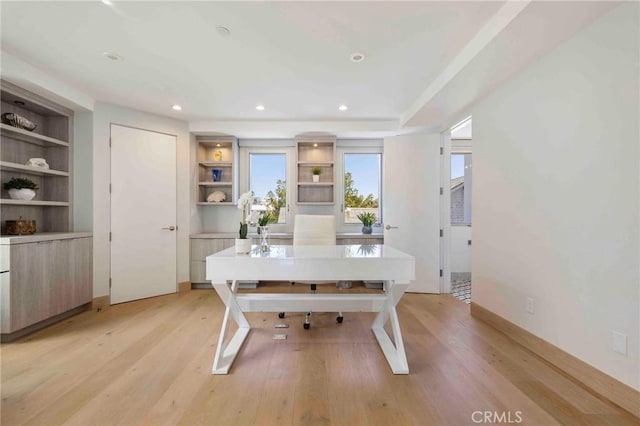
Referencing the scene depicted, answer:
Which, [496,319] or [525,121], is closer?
[525,121]

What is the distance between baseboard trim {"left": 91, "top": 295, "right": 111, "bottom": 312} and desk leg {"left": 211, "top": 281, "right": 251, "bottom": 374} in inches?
78.5

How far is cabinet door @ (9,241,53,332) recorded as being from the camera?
2303mm

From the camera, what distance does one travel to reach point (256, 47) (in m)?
2.12

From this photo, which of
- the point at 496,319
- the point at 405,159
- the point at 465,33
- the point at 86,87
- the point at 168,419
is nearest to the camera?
the point at 168,419

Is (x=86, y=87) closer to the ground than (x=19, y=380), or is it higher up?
higher up

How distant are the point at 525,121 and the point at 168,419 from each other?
340 centimetres

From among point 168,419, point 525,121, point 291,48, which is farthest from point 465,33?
point 168,419

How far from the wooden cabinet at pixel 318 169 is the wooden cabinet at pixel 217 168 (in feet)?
3.44

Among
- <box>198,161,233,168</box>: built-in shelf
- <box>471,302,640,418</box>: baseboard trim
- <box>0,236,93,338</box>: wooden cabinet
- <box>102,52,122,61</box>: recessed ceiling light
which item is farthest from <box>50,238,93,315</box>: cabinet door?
<box>471,302,640,418</box>: baseboard trim

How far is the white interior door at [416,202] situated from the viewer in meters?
3.71

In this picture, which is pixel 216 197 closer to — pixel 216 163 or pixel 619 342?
pixel 216 163

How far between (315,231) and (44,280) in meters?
2.75

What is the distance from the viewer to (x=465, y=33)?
6.34 feet

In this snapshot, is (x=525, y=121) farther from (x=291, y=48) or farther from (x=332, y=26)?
(x=291, y=48)
